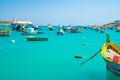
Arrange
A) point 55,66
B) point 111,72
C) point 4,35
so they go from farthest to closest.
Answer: point 4,35
point 55,66
point 111,72

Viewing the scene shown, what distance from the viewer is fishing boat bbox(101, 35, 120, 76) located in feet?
38.9

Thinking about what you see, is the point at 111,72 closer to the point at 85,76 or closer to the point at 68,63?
the point at 85,76

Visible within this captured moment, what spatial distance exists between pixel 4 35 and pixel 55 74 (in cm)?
3710

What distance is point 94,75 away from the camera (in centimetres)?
1366

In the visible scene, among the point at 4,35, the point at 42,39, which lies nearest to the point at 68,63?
the point at 42,39

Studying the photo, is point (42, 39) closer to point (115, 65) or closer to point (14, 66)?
point (14, 66)

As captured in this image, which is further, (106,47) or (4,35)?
(4,35)

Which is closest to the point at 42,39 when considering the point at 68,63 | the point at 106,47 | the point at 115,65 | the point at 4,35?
the point at 4,35

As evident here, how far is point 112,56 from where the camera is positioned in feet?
44.9

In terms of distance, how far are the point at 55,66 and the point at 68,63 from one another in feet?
4.75

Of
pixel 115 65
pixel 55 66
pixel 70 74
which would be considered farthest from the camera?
pixel 55 66

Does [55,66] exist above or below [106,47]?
below

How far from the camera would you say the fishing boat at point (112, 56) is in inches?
467

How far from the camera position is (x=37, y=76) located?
14.0 m
